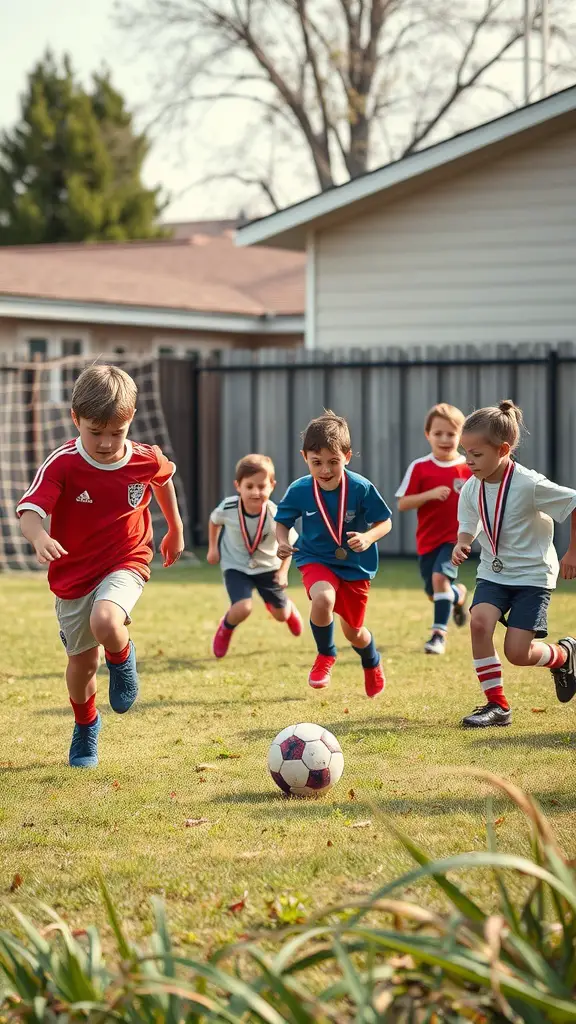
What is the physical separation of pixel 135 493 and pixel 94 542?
0.29 metres

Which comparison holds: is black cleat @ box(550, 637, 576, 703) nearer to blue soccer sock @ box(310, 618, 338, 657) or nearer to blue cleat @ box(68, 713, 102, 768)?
blue soccer sock @ box(310, 618, 338, 657)

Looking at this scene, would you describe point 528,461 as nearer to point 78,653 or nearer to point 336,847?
point 78,653

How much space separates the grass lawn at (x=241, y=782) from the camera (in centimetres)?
397

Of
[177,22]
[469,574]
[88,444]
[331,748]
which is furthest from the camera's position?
[177,22]

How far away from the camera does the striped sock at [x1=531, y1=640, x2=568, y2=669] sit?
6508 millimetres

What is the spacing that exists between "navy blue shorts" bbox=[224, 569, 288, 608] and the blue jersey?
1.56 m

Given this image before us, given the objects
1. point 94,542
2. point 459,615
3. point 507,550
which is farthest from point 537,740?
point 459,615

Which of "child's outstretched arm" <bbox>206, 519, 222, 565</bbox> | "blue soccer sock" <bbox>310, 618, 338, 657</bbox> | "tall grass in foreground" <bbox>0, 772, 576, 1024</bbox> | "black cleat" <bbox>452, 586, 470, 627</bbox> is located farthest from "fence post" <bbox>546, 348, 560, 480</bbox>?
"tall grass in foreground" <bbox>0, 772, 576, 1024</bbox>

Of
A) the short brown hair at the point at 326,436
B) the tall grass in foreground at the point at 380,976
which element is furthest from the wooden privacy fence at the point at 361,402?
the tall grass in foreground at the point at 380,976

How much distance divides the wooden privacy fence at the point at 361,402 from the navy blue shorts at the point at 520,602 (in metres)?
8.54

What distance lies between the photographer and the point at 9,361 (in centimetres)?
1602

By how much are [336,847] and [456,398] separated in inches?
450

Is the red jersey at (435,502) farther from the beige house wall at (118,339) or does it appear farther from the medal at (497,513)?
the beige house wall at (118,339)

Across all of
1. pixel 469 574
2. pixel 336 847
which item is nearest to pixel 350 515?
pixel 336 847
